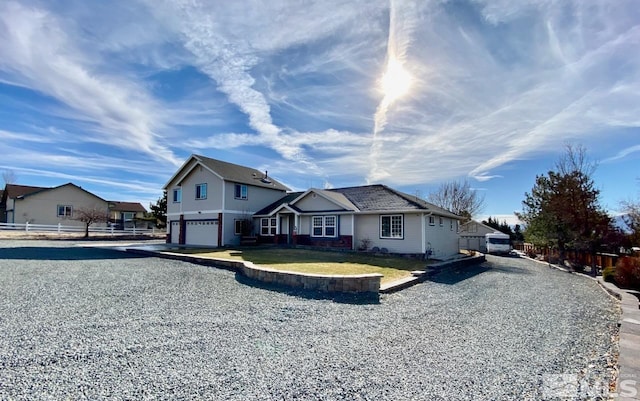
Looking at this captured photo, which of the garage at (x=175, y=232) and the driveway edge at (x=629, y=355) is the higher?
the garage at (x=175, y=232)

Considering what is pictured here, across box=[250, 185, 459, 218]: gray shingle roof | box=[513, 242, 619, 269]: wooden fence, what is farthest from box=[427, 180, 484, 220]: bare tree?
box=[250, 185, 459, 218]: gray shingle roof

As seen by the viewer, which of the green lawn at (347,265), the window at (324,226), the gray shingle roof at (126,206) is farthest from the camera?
the gray shingle roof at (126,206)

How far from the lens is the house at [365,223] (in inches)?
726

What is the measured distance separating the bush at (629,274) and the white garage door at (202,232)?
21.0 meters

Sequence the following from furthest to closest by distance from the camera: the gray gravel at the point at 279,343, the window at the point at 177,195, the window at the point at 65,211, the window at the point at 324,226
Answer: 1. the window at the point at 65,211
2. the window at the point at 177,195
3. the window at the point at 324,226
4. the gray gravel at the point at 279,343

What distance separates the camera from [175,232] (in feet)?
86.9

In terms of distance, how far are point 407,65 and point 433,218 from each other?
1063cm

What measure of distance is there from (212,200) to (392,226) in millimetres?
12829

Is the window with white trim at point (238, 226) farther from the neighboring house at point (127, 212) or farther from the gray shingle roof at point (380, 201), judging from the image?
the neighboring house at point (127, 212)

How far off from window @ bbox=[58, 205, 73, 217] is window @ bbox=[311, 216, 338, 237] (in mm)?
35143

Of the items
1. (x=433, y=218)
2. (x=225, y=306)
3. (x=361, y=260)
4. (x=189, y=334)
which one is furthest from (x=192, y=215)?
(x=189, y=334)

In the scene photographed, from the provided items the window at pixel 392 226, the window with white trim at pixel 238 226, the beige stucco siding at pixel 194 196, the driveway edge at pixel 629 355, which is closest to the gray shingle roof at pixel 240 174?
the beige stucco siding at pixel 194 196

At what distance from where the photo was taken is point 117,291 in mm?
8344

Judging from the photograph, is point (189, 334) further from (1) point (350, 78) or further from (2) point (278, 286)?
(1) point (350, 78)
